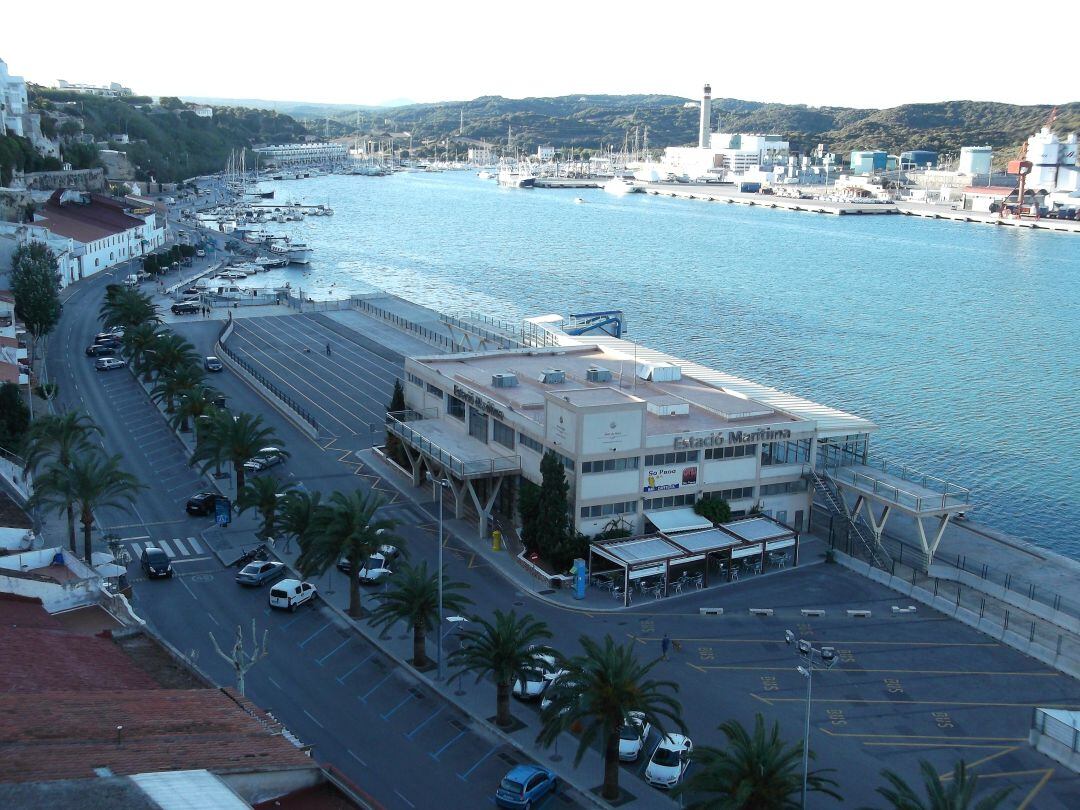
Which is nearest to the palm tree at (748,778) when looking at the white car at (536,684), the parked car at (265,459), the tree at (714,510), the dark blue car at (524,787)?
the dark blue car at (524,787)

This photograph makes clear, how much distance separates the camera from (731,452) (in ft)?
120

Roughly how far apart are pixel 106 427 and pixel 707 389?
87.0ft

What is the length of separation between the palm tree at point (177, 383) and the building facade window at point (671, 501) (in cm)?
2166

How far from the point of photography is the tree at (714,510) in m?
35.9

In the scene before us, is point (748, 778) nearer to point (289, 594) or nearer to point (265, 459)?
point (289, 594)

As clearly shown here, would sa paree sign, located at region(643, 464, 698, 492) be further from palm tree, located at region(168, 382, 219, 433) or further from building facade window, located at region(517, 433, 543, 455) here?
palm tree, located at region(168, 382, 219, 433)

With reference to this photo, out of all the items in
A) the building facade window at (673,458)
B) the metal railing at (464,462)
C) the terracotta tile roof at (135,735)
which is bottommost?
the metal railing at (464,462)

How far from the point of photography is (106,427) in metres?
47.9

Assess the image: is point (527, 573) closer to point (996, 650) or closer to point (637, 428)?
point (637, 428)

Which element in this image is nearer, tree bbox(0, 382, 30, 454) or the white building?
tree bbox(0, 382, 30, 454)

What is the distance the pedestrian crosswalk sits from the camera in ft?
113

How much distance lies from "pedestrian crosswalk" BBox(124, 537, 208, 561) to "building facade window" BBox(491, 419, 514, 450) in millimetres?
10672

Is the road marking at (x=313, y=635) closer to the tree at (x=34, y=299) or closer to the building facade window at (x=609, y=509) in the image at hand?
the building facade window at (x=609, y=509)

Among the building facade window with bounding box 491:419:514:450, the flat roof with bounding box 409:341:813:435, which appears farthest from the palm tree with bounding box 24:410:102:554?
the building facade window with bounding box 491:419:514:450
